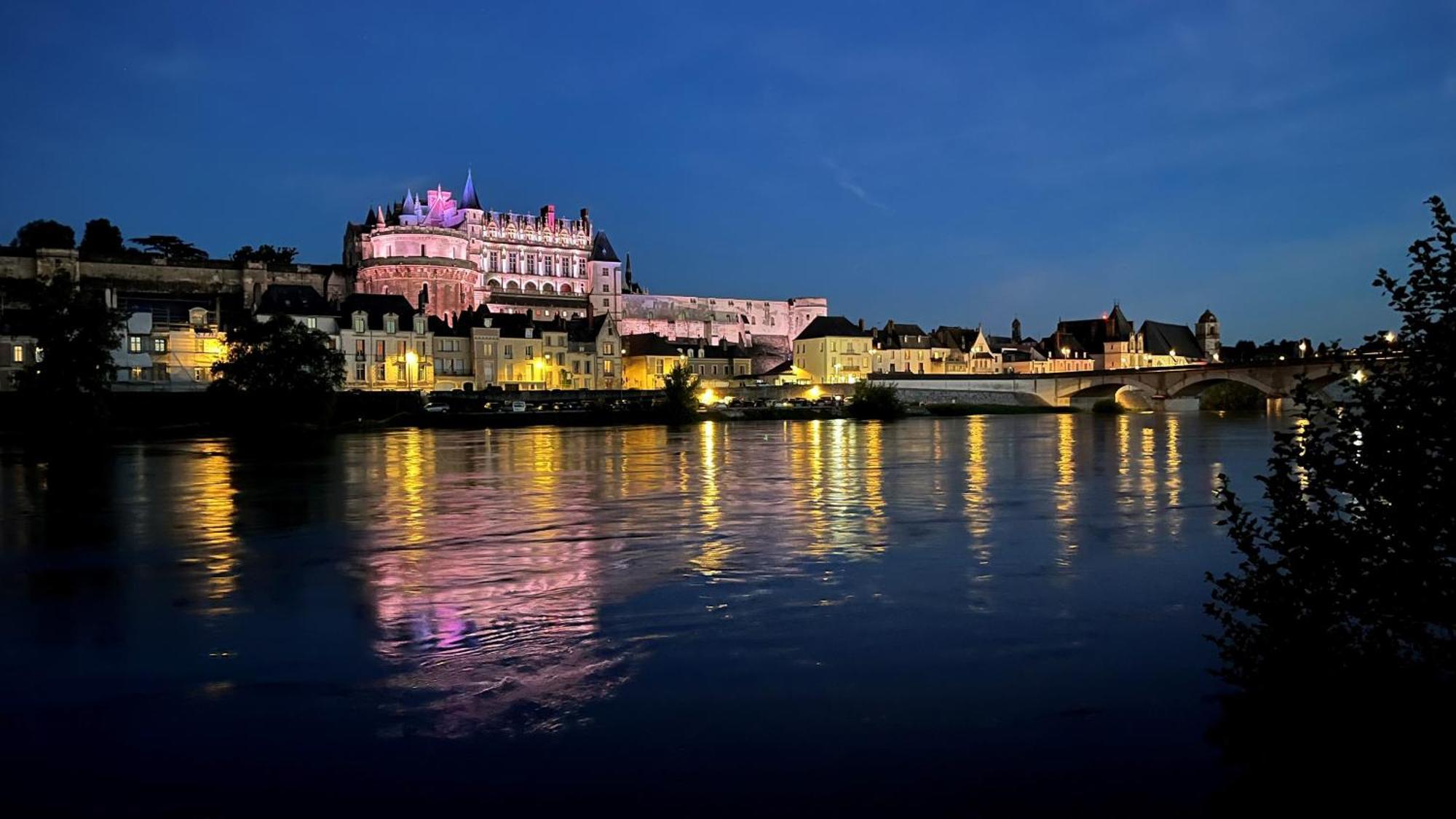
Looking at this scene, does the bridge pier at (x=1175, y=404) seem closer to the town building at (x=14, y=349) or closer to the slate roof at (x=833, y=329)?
the slate roof at (x=833, y=329)

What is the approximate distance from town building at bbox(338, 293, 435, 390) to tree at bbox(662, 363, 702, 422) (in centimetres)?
1962

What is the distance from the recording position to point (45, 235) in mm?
101125

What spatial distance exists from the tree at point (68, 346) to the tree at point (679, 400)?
98.4 feet

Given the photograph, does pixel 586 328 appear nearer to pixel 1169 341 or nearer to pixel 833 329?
pixel 833 329

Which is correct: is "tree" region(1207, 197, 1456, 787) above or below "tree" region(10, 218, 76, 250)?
below

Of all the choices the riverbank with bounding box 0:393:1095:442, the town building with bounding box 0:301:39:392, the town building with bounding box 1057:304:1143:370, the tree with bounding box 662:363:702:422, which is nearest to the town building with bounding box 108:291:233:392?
the town building with bounding box 0:301:39:392

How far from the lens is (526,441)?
46875 mm

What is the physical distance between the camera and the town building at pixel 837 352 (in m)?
107

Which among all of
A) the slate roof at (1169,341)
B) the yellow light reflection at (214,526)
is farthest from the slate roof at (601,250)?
the yellow light reflection at (214,526)

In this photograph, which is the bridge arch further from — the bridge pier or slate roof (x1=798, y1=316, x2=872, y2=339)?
slate roof (x1=798, y1=316, x2=872, y2=339)

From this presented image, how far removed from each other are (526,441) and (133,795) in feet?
133

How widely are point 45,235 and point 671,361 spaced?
5761cm

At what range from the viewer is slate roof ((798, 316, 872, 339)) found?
108312 mm

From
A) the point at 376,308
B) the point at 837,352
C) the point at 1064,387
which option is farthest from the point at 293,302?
the point at 1064,387
